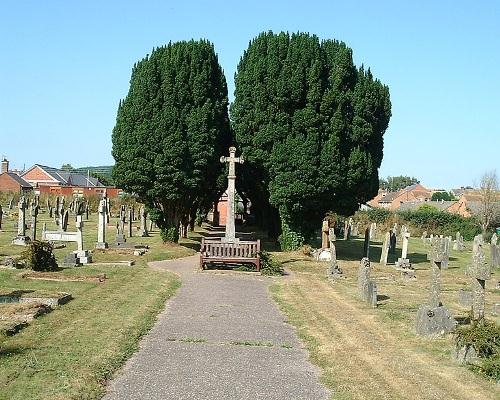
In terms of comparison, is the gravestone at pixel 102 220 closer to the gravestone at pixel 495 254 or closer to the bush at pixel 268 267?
the bush at pixel 268 267

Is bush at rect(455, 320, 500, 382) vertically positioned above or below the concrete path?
above

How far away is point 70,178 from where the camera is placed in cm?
9988

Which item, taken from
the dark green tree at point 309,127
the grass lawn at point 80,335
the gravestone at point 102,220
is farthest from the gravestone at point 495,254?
the gravestone at point 102,220

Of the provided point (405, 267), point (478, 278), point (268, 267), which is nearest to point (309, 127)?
point (405, 267)

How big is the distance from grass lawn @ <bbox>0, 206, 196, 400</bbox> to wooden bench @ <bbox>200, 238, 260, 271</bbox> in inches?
119

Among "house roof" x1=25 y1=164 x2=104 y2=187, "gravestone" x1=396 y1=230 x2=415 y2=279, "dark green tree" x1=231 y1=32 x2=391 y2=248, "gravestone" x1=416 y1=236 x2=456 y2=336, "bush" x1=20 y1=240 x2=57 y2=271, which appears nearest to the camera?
"gravestone" x1=416 y1=236 x2=456 y2=336

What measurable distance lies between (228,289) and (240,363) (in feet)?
29.9

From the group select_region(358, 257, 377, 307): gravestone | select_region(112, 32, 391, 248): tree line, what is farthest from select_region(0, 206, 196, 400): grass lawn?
select_region(112, 32, 391, 248): tree line

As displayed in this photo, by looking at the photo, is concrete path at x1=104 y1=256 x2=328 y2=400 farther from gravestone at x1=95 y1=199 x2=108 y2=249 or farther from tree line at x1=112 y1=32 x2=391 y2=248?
tree line at x1=112 y1=32 x2=391 y2=248

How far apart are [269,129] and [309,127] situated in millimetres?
1809

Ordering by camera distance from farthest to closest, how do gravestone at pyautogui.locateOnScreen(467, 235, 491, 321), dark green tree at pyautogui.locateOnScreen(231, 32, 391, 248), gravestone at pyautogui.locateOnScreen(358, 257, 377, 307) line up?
dark green tree at pyautogui.locateOnScreen(231, 32, 391, 248)
gravestone at pyautogui.locateOnScreen(358, 257, 377, 307)
gravestone at pyautogui.locateOnScreen(467, 235, 491, 321)

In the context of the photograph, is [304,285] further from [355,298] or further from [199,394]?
[199,394]

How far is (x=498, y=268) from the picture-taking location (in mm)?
31031

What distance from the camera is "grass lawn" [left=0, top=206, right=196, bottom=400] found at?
742cm
